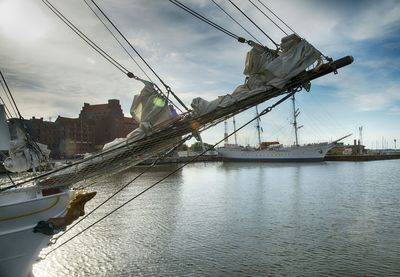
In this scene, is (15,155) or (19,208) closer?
(19,208)

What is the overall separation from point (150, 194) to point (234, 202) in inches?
437

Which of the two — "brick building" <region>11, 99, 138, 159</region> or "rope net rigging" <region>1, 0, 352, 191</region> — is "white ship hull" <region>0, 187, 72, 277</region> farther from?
"brick building" <region>11, 99, 138, 159</region>

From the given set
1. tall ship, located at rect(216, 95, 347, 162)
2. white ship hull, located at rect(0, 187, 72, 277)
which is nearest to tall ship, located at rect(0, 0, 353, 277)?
white ship hull, located at rect(0, 187, 72, 277)

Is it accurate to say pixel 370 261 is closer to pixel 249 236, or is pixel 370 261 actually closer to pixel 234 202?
pixel 249 236

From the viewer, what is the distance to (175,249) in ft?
55.6

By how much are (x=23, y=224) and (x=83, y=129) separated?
136 meters

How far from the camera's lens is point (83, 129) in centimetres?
13775

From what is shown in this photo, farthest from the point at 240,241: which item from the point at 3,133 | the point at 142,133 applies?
the point at 3,133

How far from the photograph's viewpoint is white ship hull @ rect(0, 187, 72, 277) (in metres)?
8.70

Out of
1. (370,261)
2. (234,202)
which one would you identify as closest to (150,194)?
(234,202)

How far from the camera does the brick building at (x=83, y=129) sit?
124 m

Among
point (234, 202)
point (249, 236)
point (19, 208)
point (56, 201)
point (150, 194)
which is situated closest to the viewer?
point (19, 208)

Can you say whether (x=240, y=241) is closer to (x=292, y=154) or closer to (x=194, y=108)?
(x=194, y=108)

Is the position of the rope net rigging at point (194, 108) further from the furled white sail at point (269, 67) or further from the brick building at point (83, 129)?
the brick building at point (83, 129)
